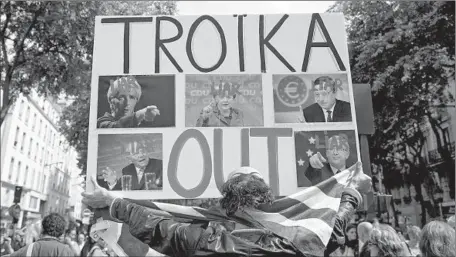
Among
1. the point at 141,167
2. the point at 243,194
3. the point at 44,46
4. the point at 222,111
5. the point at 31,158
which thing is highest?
the point at 31,158

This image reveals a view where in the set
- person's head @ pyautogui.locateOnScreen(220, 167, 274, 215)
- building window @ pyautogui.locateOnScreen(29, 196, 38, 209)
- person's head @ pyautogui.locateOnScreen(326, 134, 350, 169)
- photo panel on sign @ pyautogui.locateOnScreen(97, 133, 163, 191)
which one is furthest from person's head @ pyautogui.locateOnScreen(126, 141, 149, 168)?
building window @ pyautogui.locateOnScreen(29, 196, 38, 209)

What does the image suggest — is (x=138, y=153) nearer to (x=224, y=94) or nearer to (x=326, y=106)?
(x=224, y=94)

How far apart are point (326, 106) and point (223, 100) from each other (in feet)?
2.44

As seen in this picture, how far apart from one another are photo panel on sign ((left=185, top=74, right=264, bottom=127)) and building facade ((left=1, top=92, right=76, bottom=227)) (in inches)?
1024

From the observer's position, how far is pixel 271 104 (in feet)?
10.1

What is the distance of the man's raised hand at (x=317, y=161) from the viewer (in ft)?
9.57

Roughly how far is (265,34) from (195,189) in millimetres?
1277

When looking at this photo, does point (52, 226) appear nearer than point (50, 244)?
A: No

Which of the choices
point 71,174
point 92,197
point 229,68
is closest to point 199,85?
point 229,68

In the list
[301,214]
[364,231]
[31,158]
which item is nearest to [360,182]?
[301,214]

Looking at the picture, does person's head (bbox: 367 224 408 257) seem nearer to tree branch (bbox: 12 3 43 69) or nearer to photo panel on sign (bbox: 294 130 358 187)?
photo panel on sign (bbox: 294 130 358 187)

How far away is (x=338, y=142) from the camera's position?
2.97m

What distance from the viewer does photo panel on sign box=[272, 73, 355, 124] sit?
305cm

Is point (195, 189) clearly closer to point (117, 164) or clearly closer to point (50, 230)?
point (117, 164)
